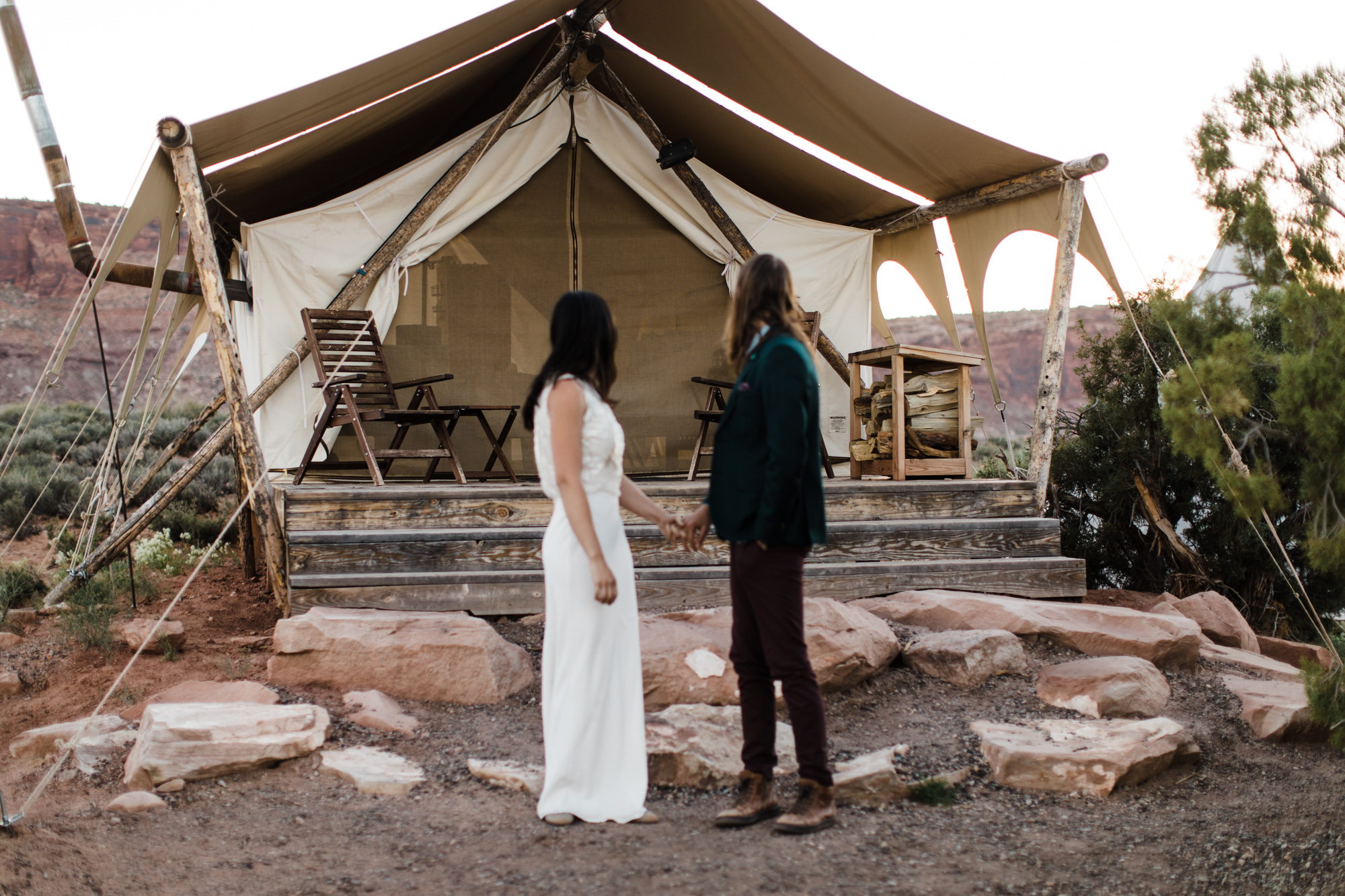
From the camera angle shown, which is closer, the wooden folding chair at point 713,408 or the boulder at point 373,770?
the boulder at point 373,770

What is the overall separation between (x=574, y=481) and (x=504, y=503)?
6.34 feet

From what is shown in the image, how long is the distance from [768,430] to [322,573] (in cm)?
230

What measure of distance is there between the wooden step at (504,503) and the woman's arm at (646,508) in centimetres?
159

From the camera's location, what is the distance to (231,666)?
10.9 feet

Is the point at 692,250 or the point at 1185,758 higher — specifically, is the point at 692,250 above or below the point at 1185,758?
above

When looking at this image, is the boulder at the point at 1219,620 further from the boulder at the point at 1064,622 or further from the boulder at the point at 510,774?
the boulder at the point at 510,774

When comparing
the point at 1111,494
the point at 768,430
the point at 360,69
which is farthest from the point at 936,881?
the point at 1111,494

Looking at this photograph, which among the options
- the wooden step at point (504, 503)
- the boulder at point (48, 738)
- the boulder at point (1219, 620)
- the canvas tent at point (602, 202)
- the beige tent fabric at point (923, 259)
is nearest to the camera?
the boulder at point (48, 738)

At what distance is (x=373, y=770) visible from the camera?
8.15ft

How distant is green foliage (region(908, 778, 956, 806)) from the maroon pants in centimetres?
45

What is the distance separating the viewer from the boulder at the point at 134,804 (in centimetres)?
222

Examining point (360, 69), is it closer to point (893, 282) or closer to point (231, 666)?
point (231, 666)

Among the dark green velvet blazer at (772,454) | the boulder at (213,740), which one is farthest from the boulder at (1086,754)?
the boulder at (213,740)

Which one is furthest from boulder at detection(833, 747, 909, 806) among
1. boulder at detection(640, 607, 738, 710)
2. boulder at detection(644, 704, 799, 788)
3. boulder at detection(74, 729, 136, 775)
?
boulder at detection(74, 729, 136, 775)
